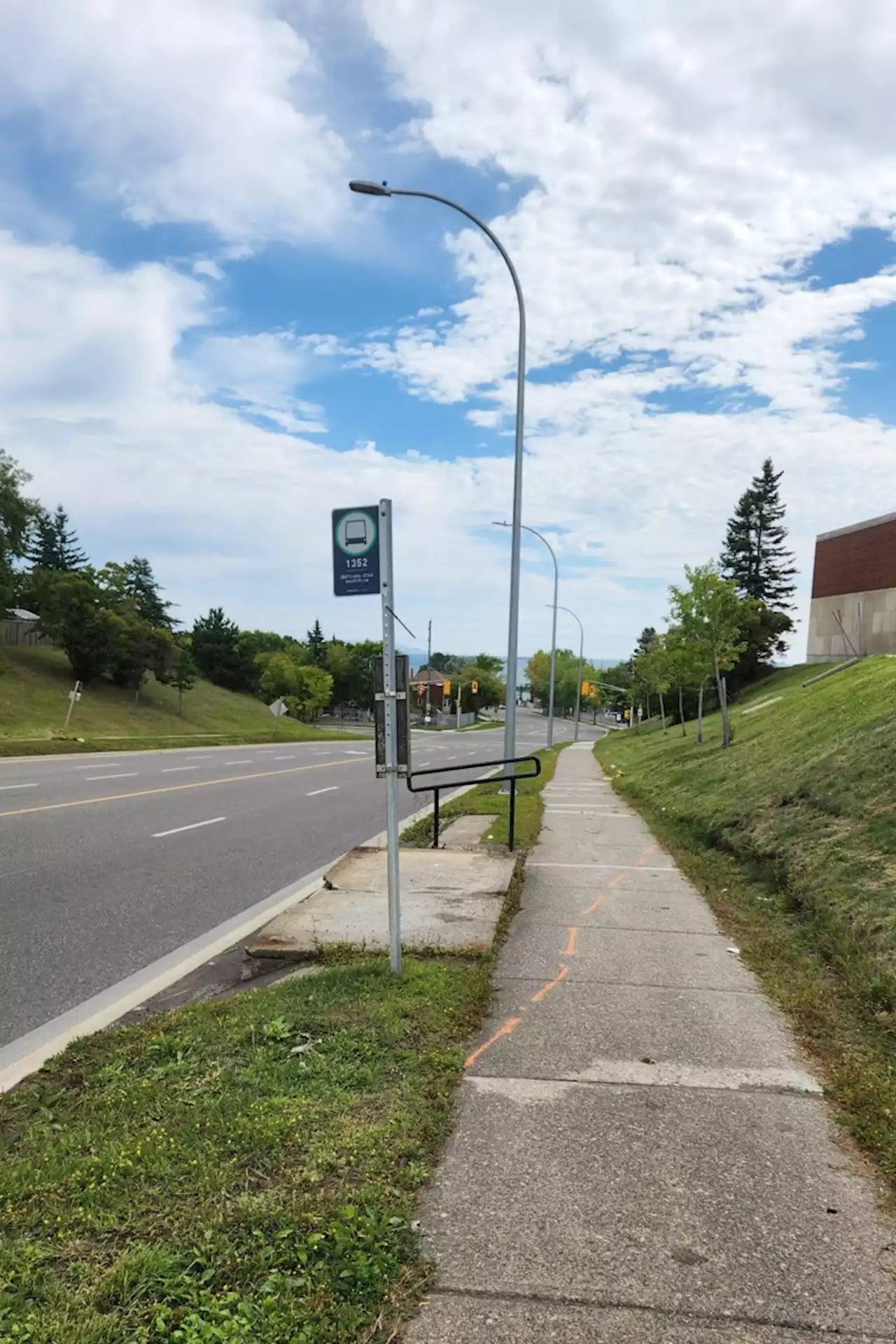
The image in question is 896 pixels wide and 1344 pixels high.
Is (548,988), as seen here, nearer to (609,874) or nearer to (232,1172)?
(232,1172)

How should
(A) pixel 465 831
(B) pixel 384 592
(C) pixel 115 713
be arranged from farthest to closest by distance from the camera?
(C) pixel 115 713
(A) pixel 465 831
(B) pixel 384 592

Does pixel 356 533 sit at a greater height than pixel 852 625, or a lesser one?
lesser

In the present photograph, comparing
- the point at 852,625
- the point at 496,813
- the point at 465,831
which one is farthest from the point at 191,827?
the point at 852,625

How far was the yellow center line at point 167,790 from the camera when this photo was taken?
13.6 metres

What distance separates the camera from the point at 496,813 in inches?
555

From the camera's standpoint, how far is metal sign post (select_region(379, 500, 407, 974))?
5.13 meters

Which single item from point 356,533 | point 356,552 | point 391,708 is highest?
point 356,533

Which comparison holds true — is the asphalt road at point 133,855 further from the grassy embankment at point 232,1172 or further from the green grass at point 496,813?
the grassy embankment at point 232,1172

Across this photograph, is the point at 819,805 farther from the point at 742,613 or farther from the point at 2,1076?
the point at 742,613

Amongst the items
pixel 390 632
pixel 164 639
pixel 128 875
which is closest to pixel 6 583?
pixel 164 639

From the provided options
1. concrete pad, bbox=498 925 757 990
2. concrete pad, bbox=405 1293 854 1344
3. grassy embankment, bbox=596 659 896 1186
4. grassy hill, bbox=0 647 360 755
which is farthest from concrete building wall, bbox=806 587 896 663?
concrete pad, bbox=405 1293 854 1344

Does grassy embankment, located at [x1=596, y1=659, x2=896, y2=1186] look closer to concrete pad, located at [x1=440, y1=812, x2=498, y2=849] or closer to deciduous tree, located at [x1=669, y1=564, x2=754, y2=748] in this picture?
concrete pad, located at [x1=440, y1=812, x2=498, y2=849]

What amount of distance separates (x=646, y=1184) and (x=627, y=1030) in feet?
5.18

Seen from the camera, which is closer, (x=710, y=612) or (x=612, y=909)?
(x=612, y=909)
